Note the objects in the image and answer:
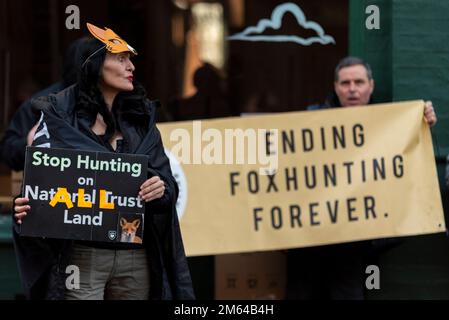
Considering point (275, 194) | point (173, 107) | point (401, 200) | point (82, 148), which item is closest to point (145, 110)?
point (82, 148)

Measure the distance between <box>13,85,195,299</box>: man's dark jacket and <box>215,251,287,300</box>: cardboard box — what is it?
1873mm

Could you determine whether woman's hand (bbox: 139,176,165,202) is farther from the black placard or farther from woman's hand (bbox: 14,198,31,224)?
woman's hand (bbox: 14,198,31,224)

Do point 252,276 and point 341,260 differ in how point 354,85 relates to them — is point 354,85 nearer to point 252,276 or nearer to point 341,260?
point 341,260

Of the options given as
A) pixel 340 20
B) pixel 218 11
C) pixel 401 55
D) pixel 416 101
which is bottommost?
pixel 416 101

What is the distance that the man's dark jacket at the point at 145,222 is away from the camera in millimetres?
4973

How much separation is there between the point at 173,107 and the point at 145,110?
4578 millimetres

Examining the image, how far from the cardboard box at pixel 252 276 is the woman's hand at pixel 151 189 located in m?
2.22

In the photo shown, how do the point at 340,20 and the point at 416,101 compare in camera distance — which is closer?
the point at 416,101

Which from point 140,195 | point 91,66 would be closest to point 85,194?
point 140,195

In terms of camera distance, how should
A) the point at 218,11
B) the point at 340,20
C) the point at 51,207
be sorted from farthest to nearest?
the point at 218,11, the point at 340,20, the point at 51,207

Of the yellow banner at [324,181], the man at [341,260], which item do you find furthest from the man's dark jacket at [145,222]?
the man at [341,260]

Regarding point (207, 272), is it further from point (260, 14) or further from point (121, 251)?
point (260, 14)

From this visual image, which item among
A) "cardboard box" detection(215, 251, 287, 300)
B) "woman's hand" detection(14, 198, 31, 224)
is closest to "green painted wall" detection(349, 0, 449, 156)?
"cardboard box" detection(215, 251, 287, 300)

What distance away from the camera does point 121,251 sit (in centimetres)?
497
